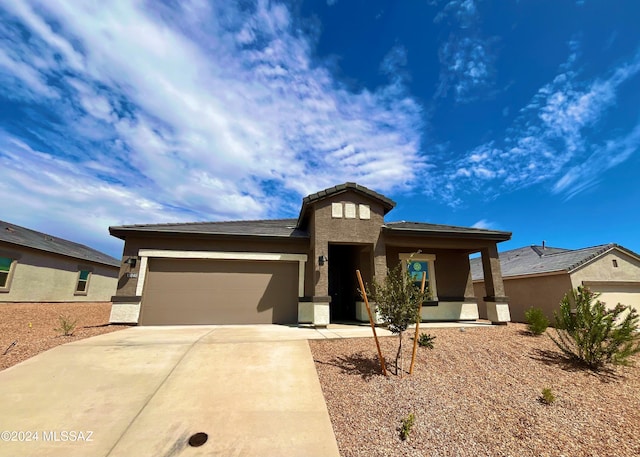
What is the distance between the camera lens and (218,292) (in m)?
10.8

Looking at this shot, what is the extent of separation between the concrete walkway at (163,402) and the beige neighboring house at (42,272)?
13494 mm

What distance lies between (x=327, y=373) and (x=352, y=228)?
641cm

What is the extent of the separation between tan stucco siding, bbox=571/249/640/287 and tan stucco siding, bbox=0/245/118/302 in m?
27.6

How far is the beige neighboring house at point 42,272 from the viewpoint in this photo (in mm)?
14688

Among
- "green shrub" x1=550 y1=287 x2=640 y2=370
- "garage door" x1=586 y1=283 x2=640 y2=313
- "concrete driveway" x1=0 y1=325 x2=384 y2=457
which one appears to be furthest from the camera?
"garage door" x1=586 y1=283 x2=640 y2=313

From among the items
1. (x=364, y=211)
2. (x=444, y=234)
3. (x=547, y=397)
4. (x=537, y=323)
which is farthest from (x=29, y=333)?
(x=537, y=323)

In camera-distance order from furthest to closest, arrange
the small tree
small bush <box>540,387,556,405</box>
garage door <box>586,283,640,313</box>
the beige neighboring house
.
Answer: the beige neighboring house → garage door <box>586,283,640,313</box> → the small tree → small bush <box>540,387,556,405</box>

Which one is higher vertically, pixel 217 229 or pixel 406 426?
pixel 217 229

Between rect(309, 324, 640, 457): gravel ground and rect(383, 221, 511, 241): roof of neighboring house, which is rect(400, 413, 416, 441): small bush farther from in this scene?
rect(383, 221, 511, 241): roof of neighboring house

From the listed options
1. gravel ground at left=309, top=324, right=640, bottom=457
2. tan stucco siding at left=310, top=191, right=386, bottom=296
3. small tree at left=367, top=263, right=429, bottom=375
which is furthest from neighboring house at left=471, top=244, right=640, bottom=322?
small tree at left=367, top=263, right=429, bottom=375

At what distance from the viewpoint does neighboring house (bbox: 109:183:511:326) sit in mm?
10344

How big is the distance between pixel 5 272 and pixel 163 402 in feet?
56.8

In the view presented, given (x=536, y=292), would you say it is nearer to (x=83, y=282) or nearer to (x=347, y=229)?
(x=347, y=229)

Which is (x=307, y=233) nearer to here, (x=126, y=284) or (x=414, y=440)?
(x=126, y=284)
